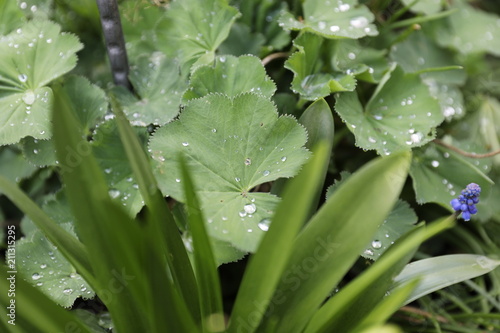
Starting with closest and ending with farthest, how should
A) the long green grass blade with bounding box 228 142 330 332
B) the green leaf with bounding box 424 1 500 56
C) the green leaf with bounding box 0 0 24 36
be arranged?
the long green grass blade with bounding box 228 142 330 332 < the green leaf with bounding box 0 0 24 36 < the green leaf with bounding box 424 1 500 56

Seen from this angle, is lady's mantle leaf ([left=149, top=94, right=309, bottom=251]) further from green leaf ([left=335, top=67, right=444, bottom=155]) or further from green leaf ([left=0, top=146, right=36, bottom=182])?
green leaf ([left=0, top=146, right=36, bottom=182])

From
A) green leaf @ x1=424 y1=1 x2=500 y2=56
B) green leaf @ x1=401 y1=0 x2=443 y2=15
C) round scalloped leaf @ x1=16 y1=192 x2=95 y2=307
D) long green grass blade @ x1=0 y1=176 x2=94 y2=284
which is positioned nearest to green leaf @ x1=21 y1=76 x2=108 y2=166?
round scalloped leaf @ x1=16 y1=192 x2=95 y2=307

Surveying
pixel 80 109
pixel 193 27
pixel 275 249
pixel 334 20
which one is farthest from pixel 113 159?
pixel 334 20

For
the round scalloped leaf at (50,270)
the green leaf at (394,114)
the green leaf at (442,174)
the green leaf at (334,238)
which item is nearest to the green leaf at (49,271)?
the round scalloped leaf at (50,270)

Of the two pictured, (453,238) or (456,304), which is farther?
(453,238)

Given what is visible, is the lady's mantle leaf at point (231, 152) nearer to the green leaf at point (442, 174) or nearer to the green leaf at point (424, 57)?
the green leaf at point (442, 174)

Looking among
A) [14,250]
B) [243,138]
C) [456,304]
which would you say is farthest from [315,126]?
[14,250]

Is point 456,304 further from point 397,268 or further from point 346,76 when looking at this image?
point 346,76
